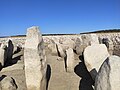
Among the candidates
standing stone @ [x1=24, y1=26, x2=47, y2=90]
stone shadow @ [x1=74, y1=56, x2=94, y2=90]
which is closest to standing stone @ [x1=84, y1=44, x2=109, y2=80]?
stone shadow @ [x1=74, y1=56, x2=94, y2=90]

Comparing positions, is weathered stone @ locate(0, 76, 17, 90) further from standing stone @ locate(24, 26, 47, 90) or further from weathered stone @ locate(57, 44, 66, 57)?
weathered stone @ locate(57, 44, 66, 57)

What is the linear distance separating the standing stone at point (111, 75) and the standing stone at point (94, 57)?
339 centimetres

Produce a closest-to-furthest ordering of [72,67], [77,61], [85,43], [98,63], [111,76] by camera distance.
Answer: [111,76], [98,63], [72,67], [77,61], [85,43]

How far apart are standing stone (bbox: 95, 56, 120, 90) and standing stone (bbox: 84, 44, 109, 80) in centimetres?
339

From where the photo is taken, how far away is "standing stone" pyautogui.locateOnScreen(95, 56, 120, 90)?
5934 mm

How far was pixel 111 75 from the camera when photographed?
603 cm

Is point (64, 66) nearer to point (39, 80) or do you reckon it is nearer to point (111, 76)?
point (39, 80)

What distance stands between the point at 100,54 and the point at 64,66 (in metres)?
2.72

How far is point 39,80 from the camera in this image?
29.8ft

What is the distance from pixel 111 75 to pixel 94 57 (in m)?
4.48

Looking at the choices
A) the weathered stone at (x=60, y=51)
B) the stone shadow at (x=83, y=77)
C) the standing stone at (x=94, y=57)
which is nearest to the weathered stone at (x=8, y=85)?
the stone shadow at (x=83, y=77)

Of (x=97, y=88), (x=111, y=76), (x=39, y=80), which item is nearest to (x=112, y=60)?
(x=111, y=76)

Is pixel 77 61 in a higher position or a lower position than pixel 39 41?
lower

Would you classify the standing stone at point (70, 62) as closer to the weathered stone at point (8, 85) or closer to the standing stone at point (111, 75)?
the weathered stone at point (8, 85)
